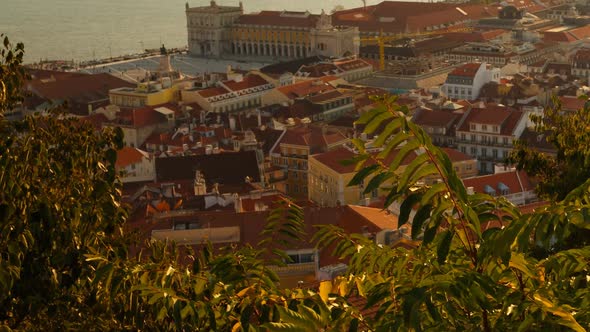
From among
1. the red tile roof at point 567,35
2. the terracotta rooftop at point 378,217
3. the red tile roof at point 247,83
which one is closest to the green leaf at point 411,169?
the terracotta rooftop at point 378,217

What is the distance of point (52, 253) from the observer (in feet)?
10.1

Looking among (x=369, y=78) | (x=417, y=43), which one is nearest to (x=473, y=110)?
(x=369, y=78)

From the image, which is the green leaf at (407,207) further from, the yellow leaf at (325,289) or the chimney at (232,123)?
the chimney at (232,123)

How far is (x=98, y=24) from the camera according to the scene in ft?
143

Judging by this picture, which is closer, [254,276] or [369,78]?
[254,276]

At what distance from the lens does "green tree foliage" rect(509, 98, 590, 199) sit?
16.7ft

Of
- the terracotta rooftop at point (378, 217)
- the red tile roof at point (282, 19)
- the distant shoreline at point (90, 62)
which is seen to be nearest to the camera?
the terracotta rooftop at point (378, 217)

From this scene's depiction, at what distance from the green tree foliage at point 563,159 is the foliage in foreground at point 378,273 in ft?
8.06

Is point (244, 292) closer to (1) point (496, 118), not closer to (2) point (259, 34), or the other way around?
(1) point (496, 118)

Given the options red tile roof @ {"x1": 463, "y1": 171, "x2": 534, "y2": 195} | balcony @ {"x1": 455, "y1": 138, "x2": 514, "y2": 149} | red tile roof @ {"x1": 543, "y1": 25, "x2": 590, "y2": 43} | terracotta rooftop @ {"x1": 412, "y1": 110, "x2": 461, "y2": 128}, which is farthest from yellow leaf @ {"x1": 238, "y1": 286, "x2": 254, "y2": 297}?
red tile roof @ {"x1": 543, "y1": 25, "x2": 590, "y2": 43}

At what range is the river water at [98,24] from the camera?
3647cm

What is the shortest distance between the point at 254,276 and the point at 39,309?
2.57ft

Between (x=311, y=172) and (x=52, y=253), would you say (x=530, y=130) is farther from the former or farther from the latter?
(x=52, y=253)

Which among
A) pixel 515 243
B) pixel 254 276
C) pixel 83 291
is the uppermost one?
pixel 515 243
